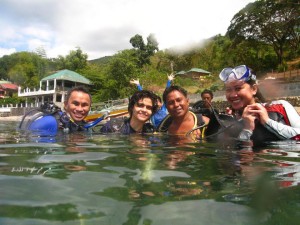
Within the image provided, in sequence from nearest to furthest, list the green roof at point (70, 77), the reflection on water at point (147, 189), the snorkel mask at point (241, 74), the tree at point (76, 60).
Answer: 1. the reflection on water at point (147, 189)
2. the snorkel mask at point (241, 74)
3. the green roof at point (70, 77)
4. the tree at point (76, 60)

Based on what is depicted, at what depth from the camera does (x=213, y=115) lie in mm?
4906

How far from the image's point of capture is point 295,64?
28.7 m

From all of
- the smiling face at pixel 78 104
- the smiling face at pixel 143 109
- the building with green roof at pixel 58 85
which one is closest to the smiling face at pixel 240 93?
the smiling face at pixel 143 109

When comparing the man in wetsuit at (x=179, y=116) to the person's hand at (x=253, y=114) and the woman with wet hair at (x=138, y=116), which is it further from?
the person's hand at (x=253, y=114)

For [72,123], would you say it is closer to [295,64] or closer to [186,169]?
[186,169]

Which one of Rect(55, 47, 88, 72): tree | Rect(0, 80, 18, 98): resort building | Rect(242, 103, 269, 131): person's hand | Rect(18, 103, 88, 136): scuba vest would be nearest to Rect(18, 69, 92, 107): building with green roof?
Rect(55, 47, 88, 72): tree

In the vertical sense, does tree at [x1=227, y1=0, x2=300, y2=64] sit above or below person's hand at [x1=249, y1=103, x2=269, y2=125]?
above

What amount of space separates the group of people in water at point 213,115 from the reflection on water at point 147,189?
27.9 inches

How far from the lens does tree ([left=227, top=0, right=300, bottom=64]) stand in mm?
27095

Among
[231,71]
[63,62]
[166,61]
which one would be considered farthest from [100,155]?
[63,62]

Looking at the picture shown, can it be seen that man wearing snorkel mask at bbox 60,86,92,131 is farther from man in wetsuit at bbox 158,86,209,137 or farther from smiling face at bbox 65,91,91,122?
man in wetsuit at bbox 158,86,209,137

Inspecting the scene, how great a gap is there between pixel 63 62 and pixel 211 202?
56.8 meters

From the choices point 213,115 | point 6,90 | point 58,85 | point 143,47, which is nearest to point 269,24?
point 143,47

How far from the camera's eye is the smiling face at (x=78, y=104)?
5.21 m
